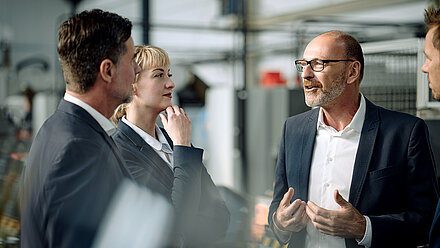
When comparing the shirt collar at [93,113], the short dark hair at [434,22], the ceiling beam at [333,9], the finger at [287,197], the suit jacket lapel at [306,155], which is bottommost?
the finger at [287,197]

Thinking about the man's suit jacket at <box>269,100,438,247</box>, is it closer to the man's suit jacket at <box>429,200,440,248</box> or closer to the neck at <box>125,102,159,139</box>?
the man's suit jacket at <box>429,200,440,248</box>

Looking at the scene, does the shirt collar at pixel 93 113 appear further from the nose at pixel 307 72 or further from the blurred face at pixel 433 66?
the blurred face at pixel 433 66

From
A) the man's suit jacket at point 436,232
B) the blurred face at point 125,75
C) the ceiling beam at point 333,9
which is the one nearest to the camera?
the blurred face at point 125,75

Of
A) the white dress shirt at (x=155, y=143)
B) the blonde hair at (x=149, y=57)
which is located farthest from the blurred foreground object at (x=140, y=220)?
the blonde hair at (x=149, y=57)

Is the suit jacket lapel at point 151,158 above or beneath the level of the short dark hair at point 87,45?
beneath

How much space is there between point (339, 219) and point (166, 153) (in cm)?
43

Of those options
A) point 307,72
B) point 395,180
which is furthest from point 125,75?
point 395,180

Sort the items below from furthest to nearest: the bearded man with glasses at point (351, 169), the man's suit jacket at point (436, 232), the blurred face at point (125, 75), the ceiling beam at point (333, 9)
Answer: the ceiling beam at point (333, 9)
the bearded man with glasses at point (351, 169)
the man's suit jacket at point (436, 232)
the blurred face at point (125, 75)

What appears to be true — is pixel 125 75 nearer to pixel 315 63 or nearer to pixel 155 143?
pixel 155 143

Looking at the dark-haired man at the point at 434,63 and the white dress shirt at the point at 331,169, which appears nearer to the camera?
the dark-haired man at the point at 434,63

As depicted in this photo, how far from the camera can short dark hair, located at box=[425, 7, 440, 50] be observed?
108 cm

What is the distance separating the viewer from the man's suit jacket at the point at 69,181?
0.87m

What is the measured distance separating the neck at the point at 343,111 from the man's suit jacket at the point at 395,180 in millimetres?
52

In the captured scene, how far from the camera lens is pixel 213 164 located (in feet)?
12.8
